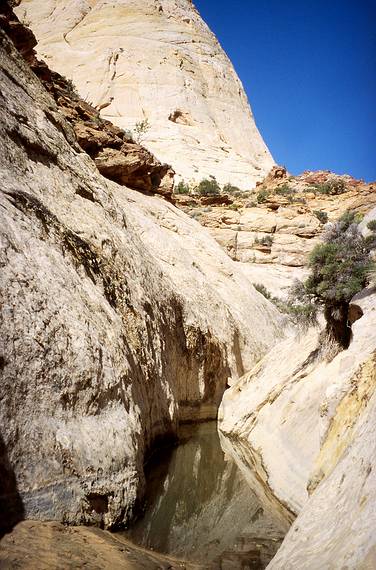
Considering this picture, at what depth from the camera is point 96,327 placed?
22.3 feet

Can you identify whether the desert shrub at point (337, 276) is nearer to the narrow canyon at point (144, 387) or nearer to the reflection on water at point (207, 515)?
the narrow canyon at point (144, 387)

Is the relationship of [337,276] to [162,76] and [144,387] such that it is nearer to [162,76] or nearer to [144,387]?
[144,387]

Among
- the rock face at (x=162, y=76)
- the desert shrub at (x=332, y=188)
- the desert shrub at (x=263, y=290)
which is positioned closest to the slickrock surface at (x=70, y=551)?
the desert shrub at (x=263, y=290)

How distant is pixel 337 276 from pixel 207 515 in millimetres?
6178

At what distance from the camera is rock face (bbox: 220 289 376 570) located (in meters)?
3.04

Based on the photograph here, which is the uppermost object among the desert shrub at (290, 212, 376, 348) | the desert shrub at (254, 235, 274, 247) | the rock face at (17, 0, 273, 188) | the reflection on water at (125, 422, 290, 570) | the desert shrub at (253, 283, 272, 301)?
the rock face at (17, 0, 273, 188)

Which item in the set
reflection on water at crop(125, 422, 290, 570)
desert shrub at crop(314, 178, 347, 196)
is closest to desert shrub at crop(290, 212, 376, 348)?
reflection on water at crop(125, 422, 290, 570)

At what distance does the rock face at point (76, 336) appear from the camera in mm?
4793

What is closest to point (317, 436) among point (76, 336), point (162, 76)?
point (76, 336)

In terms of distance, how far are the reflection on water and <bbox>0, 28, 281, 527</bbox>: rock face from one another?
69cm

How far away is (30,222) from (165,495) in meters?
5.61

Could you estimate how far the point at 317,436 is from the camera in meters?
7.37

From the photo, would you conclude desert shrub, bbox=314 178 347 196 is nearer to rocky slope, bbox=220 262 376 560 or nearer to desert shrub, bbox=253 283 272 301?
desert shrub, bbox=253 283 272 301

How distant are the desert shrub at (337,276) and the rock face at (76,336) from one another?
4.10 m
